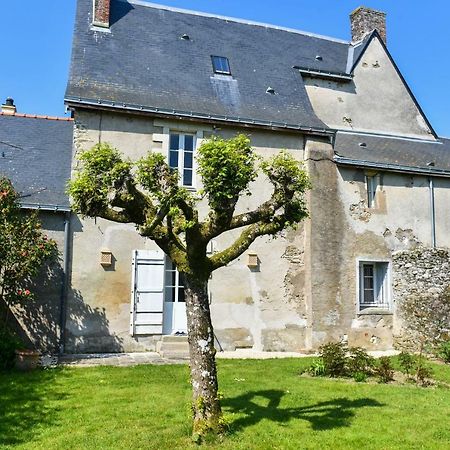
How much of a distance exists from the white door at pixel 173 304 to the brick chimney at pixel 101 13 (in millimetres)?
6519

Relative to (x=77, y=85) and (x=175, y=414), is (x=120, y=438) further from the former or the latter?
(x=77, y=85)

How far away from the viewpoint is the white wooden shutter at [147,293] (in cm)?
1028

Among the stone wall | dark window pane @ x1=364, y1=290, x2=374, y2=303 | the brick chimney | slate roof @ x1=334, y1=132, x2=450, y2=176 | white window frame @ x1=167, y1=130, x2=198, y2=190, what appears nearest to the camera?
white window frame @ x1=167, y1=130, x2=198, y2=190

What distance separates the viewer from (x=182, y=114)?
11.0m

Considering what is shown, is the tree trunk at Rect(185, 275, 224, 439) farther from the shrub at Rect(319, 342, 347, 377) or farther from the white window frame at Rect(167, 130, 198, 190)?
the white window frame at Rect(167, 130, 198, 190)

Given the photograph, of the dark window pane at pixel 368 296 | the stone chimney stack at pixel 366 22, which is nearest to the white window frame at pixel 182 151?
the dark window pane at pixel 368 296

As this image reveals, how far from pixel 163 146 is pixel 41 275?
376cm

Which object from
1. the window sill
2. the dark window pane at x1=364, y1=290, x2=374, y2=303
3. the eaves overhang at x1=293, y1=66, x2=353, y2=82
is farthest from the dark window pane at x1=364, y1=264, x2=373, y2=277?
the eaves overhang at x1=293, y1=66, x2=353, y2=82

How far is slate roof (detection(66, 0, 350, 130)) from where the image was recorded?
11.3 meters

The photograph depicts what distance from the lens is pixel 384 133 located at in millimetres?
14633

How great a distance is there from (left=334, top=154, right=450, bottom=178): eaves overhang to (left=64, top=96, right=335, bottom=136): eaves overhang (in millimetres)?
747

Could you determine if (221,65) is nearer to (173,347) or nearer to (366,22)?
(366,22)

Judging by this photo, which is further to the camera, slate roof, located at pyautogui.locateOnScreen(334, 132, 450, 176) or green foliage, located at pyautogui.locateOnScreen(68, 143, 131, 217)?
slate roof, located at pyautogui.locateOnScreen(334, 132, 450, 176)

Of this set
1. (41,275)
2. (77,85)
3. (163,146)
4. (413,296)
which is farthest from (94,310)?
(413,296)
